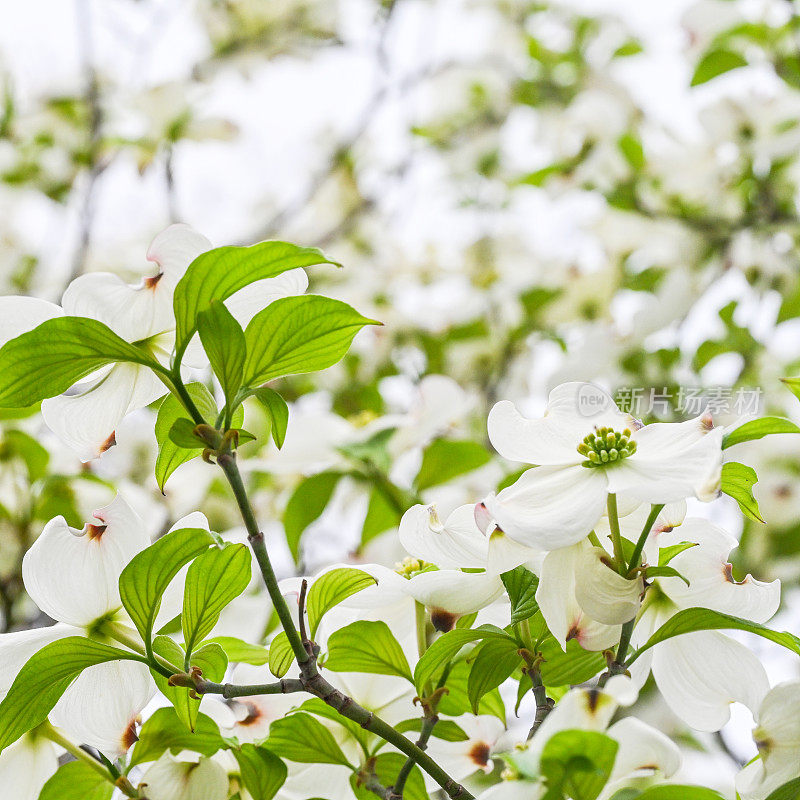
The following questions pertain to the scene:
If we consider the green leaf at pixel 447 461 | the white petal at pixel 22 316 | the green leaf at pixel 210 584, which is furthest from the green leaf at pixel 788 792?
the green leaf at pixel 447 461

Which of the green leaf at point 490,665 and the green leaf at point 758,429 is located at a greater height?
the green leaf at point 758,429

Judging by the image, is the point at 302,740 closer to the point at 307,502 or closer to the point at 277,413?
the point at 277,413

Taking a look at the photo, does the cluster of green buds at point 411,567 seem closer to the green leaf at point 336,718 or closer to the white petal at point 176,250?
the green leaf at point 336,718

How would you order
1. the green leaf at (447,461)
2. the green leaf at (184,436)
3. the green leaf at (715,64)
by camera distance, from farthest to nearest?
the green leaf at (715,64) → the green leaf at (447,461) → the green leaf at (184,436)

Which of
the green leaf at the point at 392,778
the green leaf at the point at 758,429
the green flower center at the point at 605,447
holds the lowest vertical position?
the green leaf at the point at 392,778

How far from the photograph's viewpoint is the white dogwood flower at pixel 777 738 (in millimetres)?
372

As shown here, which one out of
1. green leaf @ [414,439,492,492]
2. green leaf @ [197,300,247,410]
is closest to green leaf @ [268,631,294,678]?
green leaf @ [197,300,247,410]

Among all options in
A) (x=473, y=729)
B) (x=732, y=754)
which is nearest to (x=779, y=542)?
(x=732, y=754)

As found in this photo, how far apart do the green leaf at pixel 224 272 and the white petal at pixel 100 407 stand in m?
0.05

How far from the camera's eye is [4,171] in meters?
1.59

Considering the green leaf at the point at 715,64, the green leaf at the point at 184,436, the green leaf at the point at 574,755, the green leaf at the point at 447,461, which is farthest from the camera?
the green leaf at the point at 715,64

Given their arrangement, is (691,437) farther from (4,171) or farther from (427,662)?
(4,171)

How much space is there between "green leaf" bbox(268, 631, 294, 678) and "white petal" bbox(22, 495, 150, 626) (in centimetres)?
7

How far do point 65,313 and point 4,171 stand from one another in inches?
53.6
